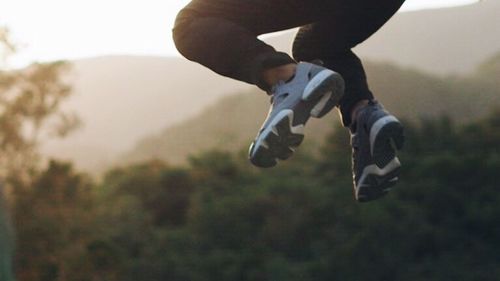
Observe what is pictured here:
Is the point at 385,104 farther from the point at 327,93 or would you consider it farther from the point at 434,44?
the point at 327,93

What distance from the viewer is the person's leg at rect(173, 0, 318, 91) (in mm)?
2336

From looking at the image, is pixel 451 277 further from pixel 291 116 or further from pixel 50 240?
pixel 291 116

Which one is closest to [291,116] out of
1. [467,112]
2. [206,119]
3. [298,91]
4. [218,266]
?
[298,91]

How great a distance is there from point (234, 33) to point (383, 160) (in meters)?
0.55

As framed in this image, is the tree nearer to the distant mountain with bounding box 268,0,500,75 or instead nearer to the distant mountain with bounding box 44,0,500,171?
the distant mountain with bounding box 44,0,500,171

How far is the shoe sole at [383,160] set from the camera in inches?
99.3

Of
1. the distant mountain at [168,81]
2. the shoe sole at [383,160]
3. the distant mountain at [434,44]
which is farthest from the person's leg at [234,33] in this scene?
the distant mountain at [434,44]

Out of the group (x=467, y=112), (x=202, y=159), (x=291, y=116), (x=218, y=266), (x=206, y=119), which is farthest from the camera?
(x=206, y=119)

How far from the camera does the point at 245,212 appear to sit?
34.1 ft

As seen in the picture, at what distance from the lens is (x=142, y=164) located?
451 inches

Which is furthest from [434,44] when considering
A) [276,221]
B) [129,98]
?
[129,98]

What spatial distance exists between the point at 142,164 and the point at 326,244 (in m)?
2.50

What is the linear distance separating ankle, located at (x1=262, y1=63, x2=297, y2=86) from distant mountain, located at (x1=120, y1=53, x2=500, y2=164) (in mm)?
8883

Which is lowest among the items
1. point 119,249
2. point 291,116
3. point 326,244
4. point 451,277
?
point 451,277
